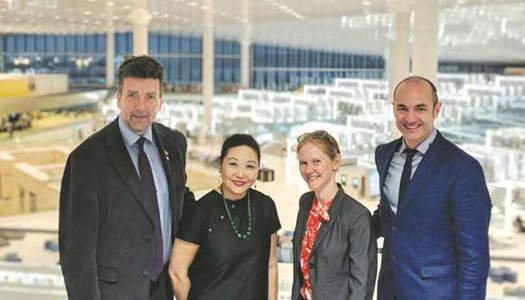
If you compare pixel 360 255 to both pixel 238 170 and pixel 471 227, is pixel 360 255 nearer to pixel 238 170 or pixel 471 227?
pixel 471 227

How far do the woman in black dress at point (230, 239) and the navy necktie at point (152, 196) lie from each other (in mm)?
88

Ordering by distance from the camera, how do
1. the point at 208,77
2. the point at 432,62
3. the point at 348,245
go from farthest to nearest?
1. the point at 208,77
2. the point at 432,62
3. the point at 348,245

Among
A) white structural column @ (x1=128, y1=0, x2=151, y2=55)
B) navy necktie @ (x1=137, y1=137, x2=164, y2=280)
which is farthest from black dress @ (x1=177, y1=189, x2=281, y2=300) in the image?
white structural column @ (x1=128, y1=0, x2=151, y2=55)

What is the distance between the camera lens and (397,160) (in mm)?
3445

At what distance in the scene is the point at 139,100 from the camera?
316 centimetres

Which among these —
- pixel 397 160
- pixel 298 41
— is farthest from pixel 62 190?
pixel 298 41

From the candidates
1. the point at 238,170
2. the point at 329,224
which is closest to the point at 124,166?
the point at 238,170

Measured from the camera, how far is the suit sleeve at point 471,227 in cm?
312

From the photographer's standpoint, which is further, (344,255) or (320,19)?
(320,19)

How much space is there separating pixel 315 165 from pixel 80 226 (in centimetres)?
112

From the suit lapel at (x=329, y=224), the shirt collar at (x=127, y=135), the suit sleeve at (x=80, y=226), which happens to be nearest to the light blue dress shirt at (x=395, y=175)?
the suit lapel at (x=329, y=224)

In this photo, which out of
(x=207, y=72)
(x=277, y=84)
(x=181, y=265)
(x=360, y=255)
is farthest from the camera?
(x=207, y=72)

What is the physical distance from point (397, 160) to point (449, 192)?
35cm

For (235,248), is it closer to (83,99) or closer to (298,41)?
(298,41)
